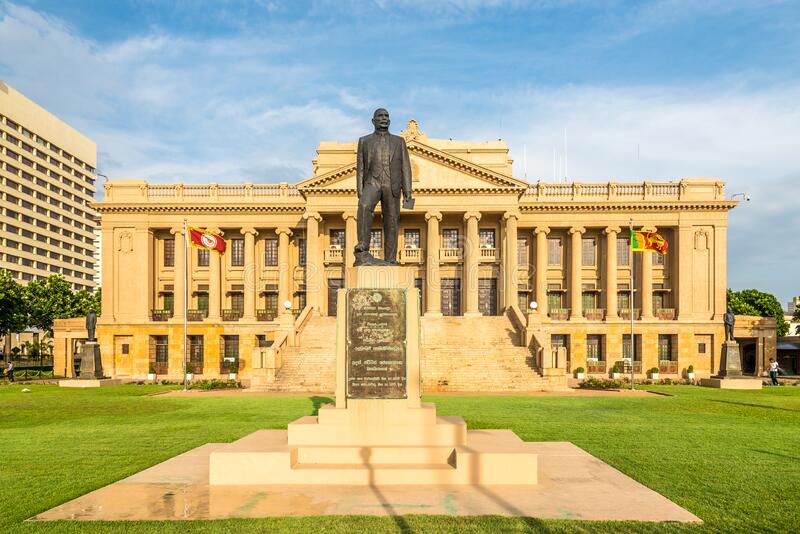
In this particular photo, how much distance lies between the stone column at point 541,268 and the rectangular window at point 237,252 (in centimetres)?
2439

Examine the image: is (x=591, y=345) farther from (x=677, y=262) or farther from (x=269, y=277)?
(x=269, y=277)

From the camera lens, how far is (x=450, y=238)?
48906 millimetres

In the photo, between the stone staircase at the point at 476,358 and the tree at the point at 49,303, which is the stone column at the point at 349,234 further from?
the tree at the point at 49,303

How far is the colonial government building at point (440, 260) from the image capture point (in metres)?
45.2

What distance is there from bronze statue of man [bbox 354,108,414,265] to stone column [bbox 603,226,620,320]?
132 feet

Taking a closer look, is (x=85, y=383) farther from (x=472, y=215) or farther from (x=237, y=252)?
(x=472, y=215)

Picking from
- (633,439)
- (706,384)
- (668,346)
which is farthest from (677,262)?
(633,439)

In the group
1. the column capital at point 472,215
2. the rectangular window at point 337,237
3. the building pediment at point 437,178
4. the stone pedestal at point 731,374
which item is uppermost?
the building pediment at point 437,178

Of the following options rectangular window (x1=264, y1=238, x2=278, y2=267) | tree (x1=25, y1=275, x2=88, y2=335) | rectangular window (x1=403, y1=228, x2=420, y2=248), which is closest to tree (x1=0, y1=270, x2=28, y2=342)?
tree (x1=25, y1=275, x2=88, y2=335)

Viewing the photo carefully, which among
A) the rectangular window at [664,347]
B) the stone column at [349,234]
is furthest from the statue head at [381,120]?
the rectangular window at [664,347]

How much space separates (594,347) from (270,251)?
27.5m

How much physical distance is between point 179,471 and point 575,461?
7813mm

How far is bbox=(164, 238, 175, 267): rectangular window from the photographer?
51.5m

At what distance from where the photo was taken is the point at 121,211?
163 ft
